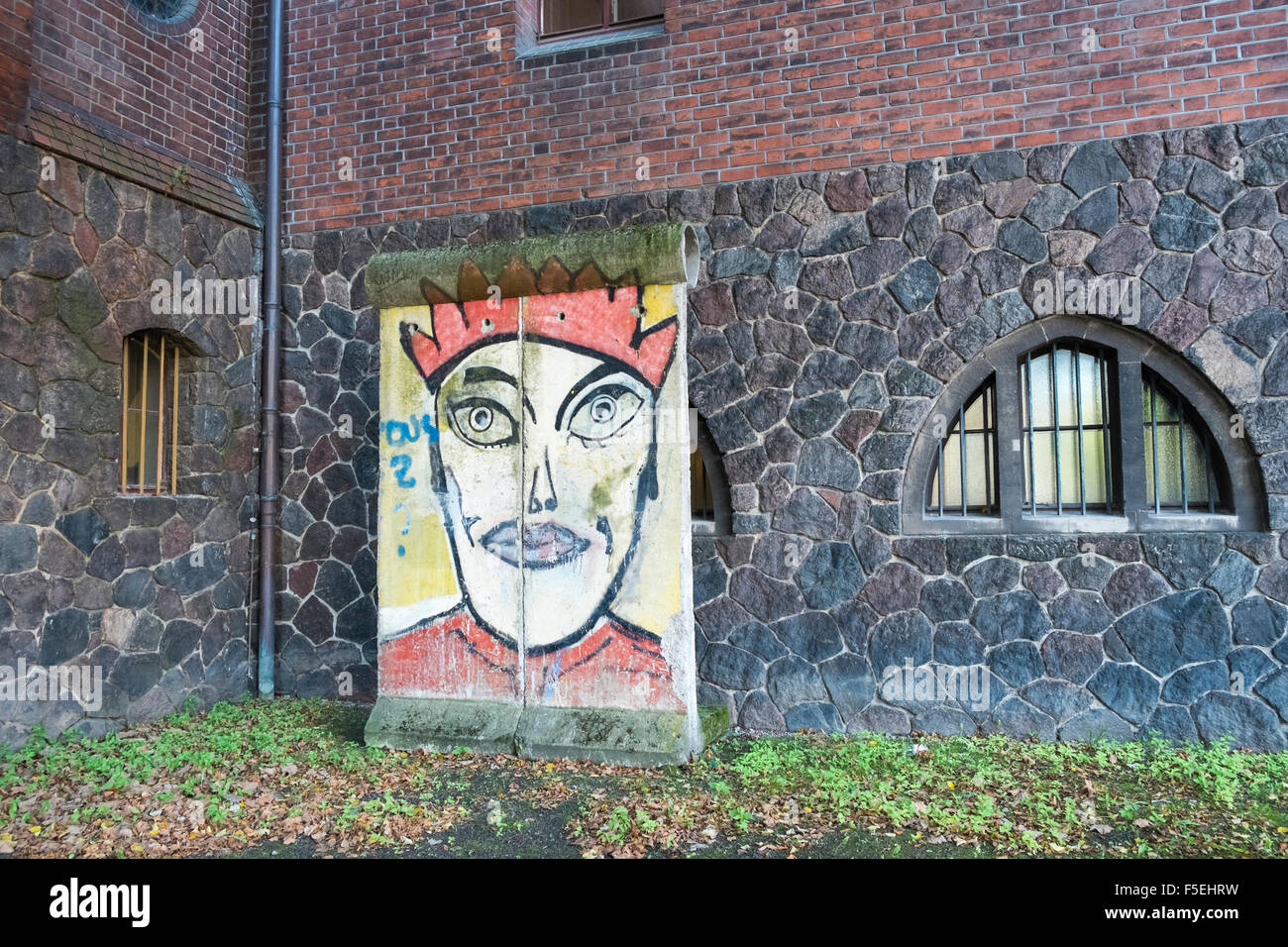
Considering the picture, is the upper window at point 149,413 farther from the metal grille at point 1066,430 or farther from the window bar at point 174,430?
the metal grille at point 1066,430

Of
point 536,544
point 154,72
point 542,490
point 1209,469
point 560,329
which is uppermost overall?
point 154,72

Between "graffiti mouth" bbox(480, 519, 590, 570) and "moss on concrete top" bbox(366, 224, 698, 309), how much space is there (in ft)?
5.07

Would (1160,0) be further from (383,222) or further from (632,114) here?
(383,222)

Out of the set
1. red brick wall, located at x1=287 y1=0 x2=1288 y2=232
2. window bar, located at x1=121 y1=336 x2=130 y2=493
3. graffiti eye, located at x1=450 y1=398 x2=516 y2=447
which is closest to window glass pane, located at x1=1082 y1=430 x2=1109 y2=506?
red brick wall, located at x1=287 y1=0 x2=1288 y2=232

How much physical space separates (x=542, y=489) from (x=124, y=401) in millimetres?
3483

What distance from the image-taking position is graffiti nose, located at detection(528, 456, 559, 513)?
19.2 feet

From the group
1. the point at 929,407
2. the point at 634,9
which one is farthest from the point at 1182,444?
the point at 634,9

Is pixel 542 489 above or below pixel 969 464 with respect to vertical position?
below

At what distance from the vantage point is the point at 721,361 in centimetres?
698

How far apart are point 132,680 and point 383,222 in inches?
164

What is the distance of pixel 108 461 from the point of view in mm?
6594

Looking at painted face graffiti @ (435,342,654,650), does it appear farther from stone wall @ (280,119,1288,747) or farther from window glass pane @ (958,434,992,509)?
window glass pane @ (958,434,992,509)

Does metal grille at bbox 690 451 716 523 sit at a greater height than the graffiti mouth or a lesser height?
greater

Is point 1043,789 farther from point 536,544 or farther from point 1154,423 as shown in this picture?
point 536,544
